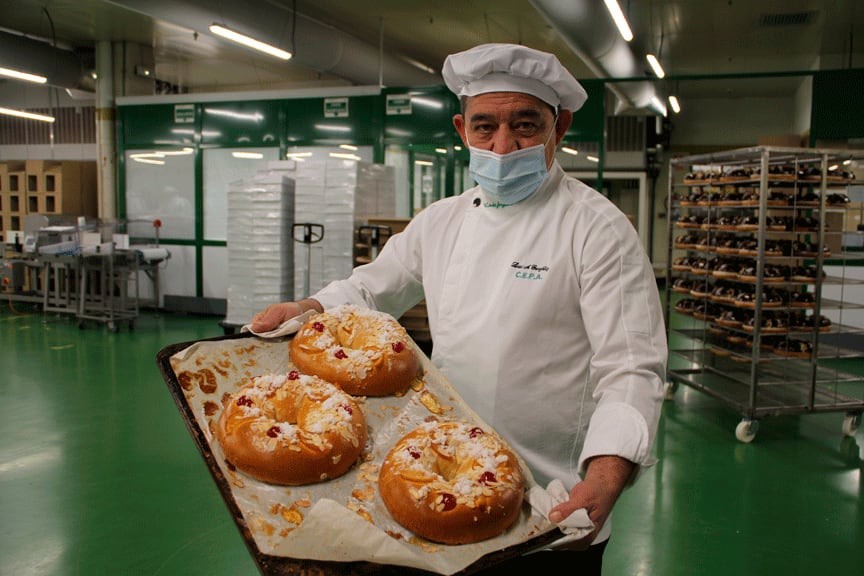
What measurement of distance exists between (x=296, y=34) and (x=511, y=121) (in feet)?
25.8

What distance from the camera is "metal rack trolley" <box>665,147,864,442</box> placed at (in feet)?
14.3

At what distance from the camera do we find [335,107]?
816 centimetres

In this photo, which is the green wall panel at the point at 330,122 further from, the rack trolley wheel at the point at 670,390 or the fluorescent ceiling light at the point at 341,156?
the rack trolley wheel at the point at 670,390

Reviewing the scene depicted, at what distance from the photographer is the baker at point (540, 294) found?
117 centimetres

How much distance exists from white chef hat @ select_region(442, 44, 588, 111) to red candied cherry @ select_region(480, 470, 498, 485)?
2.48 feet

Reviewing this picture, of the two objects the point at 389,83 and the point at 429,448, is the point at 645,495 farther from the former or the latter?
the point at 389,83

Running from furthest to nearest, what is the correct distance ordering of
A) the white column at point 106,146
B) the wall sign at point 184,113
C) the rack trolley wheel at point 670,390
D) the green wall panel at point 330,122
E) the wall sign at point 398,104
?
the white column at point 106,146
the wall sign at point 184,113
the green wall panel at point 330,122
the wall sign at point 398,104
the rack trolley wheel at point 670,390

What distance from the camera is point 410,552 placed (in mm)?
944

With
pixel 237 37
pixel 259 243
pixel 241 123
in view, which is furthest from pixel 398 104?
pixel 259 243

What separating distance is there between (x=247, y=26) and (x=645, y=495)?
6497 millimetres

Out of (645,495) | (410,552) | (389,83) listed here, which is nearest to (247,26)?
(389,83)

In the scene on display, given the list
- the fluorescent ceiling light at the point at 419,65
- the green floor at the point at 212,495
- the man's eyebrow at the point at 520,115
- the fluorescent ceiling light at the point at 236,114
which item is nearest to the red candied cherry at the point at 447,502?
the man's eyebrow at the point at 520,115

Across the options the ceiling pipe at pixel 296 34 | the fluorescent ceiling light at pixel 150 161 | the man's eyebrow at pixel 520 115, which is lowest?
the man's eyebrow at pixel 520 115

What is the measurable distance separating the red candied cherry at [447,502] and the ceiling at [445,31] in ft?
19.1
